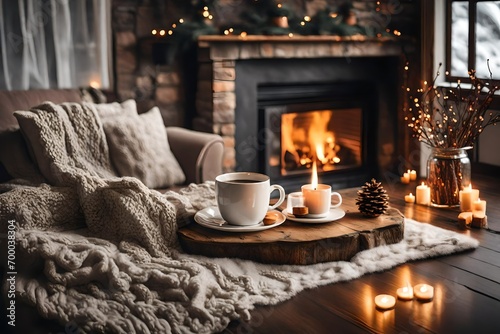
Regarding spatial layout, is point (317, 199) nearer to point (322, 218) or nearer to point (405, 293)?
point (322, 218)

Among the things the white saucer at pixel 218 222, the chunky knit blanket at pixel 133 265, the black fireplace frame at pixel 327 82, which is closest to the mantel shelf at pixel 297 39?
the black fireplace frame at pixel 327 82

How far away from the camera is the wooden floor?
4.73 feet

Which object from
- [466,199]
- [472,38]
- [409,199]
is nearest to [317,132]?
[472,38]

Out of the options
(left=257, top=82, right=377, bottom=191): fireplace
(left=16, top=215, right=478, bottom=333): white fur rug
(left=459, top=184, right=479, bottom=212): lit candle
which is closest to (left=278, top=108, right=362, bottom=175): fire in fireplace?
(left=257, top=82, right=377, bottom=191): fireplace

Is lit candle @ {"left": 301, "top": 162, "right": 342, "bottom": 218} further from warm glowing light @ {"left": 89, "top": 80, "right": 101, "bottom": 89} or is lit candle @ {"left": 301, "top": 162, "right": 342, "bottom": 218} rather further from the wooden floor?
warm glowing light @ {"left": 89, "top": 80, "right": 101, "bottom": 89}

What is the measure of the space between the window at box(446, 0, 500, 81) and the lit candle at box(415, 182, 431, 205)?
168 centimetres

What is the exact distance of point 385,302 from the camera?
60.1 inches

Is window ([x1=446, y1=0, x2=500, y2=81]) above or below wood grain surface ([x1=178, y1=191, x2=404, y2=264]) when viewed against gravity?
above

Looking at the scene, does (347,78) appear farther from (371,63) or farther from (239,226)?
(239,226)

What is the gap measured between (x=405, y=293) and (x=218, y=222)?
23.0 inches

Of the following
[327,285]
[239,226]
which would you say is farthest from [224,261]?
[327,285]

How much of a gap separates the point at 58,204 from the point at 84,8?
1.75m

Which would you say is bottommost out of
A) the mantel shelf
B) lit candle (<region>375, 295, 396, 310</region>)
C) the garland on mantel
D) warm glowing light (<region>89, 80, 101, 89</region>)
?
lit candle (<region>375, 295, 396, 310</region>)

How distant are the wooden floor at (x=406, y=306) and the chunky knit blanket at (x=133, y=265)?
0.04 metres
